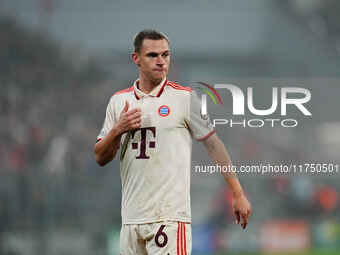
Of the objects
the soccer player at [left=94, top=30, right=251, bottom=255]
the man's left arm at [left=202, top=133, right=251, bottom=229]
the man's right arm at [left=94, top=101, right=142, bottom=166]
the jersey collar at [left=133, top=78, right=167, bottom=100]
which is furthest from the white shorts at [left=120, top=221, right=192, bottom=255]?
the jersey collar at [left=133, top=78, right=167, bottom=100]

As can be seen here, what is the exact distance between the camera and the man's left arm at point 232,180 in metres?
3.35

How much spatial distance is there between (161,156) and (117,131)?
251 millimetres

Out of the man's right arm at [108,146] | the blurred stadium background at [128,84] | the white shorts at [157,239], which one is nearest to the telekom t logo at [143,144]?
the man's right arm at [108,146]

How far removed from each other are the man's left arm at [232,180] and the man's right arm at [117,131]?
382mm

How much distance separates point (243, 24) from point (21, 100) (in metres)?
3.76

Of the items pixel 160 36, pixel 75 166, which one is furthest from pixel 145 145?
pixel 75 166

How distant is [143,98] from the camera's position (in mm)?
3572

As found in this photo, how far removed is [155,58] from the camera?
352cm

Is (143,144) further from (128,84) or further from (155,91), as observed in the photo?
(128,84)

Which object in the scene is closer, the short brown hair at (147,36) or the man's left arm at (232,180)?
the man's left arm at (232,180)

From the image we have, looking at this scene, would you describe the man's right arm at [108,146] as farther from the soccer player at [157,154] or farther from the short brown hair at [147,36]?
the short brown hair at [147,36]

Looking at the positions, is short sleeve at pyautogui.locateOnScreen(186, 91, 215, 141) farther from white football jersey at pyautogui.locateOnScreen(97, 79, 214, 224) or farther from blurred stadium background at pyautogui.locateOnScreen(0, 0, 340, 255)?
blurred stadium background at pyautogui.locateOnScreen(0, 0, 340, 255)

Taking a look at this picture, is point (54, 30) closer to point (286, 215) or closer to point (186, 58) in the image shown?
point (186, 58)

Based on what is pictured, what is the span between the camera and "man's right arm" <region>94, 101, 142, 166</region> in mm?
3391
